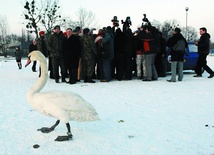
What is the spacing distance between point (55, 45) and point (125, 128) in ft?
18.0

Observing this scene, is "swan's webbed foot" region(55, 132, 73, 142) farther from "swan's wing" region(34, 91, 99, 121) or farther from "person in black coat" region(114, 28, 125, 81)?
"person in black coat" region(114, 28, 125, 81)

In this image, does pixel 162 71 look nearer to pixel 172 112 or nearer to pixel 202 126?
pixel 172 112

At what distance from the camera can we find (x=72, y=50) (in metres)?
8.62

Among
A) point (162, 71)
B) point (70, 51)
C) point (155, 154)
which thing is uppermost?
point (70, 51)

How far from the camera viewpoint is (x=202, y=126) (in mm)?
4266

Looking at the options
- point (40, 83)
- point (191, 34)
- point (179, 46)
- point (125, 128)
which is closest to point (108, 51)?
point (179, 46)

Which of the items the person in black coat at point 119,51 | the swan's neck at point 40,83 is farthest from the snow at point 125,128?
the person in black coat at point 119,51

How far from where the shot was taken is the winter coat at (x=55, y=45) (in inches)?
349

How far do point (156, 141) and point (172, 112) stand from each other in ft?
5.46

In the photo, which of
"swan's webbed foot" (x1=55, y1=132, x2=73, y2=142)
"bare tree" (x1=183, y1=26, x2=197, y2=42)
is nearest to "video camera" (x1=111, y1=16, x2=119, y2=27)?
"swan's webbed foot" (x1=55, y1=132, x2=73, y2=142)

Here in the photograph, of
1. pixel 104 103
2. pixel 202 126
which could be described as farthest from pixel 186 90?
pixel 202 126

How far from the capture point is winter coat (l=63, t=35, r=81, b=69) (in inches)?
339

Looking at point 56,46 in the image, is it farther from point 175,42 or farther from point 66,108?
point 66,108

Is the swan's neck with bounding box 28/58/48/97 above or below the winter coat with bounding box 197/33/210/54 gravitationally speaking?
below
